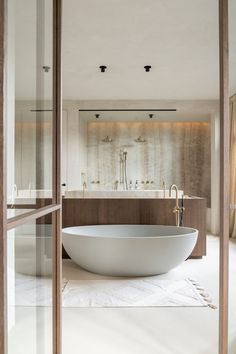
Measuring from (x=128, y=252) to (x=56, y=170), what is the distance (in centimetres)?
188

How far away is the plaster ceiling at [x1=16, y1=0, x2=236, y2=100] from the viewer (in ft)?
9.91

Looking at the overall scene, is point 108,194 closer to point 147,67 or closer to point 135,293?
point 147,67

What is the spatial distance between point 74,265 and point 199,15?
292 centimetres

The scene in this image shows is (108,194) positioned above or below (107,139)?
below

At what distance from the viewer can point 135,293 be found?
9.98 ft

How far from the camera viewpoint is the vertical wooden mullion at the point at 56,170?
5.59ft

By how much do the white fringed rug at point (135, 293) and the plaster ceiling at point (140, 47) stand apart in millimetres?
1926

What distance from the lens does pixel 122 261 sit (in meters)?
3.46

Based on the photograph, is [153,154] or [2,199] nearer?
[2,199]

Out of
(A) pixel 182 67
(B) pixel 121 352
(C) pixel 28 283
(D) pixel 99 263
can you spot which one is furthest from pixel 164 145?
(C) pixel 28 283

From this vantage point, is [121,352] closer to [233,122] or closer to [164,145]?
[233,122]

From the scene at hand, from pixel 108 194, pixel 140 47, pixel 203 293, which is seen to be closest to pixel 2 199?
pixel 203 293

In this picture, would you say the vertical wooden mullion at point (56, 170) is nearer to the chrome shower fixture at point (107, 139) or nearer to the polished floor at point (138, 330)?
the polished floor at point (138, 330)

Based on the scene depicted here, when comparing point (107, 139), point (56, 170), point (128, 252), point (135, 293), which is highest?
point (107, 139)
